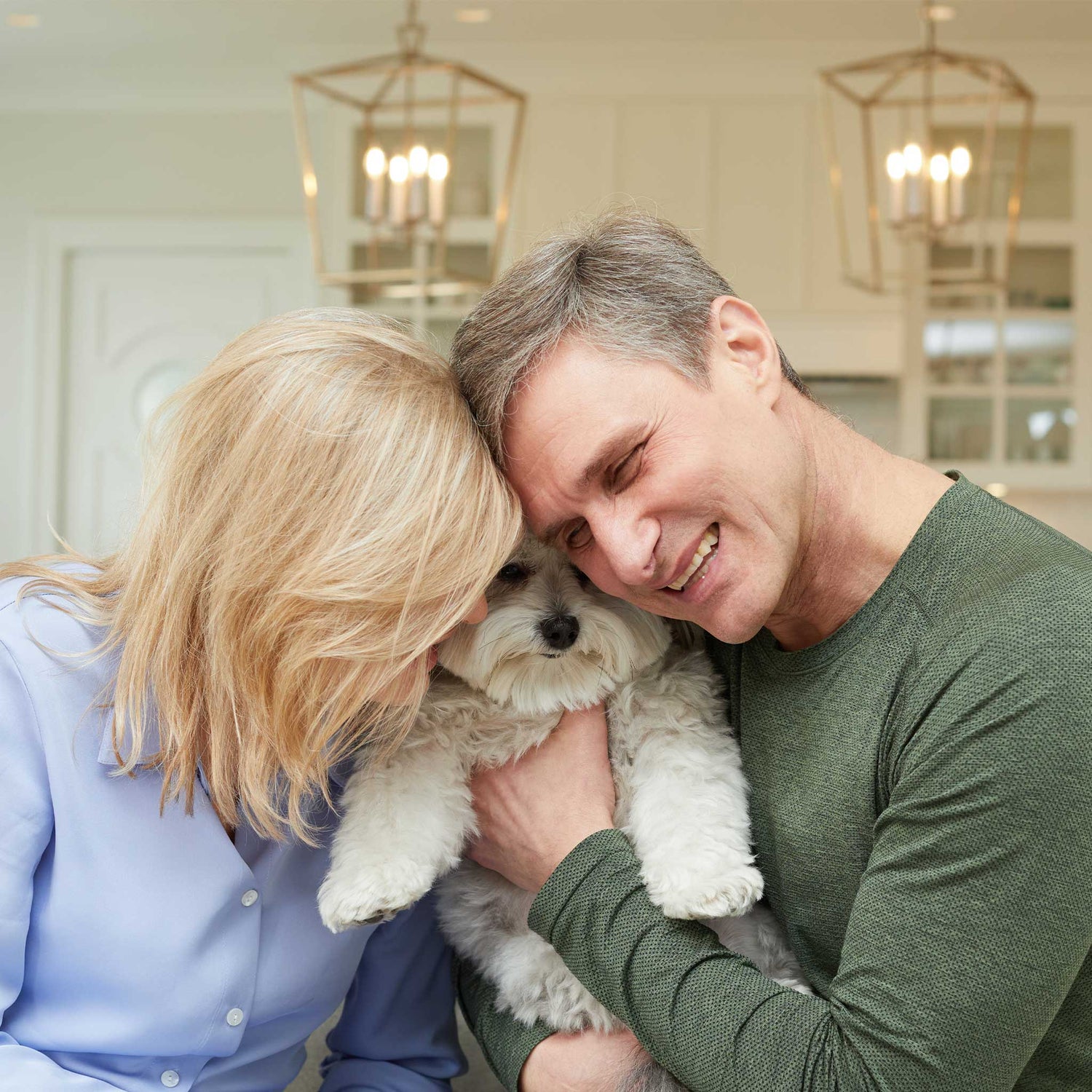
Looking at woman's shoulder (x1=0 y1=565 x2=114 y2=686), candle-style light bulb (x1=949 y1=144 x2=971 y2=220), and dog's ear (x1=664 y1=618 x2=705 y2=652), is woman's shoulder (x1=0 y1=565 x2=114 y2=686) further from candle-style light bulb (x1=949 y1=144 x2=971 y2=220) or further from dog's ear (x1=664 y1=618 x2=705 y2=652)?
candle-style light bulb (x1=949 y1=144 x2=971 y2=220)

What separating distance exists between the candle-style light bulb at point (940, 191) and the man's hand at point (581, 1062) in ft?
8.74

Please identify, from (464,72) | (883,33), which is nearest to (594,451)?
(464,72)

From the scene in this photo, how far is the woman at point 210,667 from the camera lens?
112 cm

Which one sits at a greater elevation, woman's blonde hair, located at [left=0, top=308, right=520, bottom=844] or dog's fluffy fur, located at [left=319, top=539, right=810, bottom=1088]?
woman's blonde hair, located at [left=0, top=308, right=520, bottom=844]

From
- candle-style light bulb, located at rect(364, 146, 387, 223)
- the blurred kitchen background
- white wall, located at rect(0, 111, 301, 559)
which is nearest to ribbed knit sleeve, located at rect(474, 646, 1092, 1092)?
candle-style light bulb, located at rect(364, 146, 387, 223)

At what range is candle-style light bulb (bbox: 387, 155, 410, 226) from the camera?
10.1 ft

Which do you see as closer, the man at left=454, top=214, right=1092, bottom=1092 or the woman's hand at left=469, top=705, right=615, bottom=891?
the man at left=454, top=214, right=1092, bottom=1092

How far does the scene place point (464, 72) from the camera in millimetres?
2783

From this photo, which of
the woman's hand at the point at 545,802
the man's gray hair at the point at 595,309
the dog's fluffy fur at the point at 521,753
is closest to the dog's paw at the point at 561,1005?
the dog's fluffy fur at the point at 521,753

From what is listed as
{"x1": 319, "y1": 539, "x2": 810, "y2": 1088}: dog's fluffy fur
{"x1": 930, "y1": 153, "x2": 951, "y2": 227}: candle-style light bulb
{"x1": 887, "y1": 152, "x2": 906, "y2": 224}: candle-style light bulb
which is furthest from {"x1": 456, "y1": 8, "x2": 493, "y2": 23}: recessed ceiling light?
{"x1": 319, "y1": 539, "x2": 810, "y2": 1088}: dog's fluffy fur

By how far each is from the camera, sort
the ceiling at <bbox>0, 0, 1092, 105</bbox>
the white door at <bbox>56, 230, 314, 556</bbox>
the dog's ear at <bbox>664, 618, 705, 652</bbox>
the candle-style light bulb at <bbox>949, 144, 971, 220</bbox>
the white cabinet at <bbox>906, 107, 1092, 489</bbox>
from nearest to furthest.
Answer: the dog's ear at <bbox>664, 618, 705, 652</bbox>, the candle-style light bulb at <bbox>949, 144, 971, 220</bbox>, the ceiling at <bbox>0, 0, 1092, 105</bbox>, the white cabinet at <bbox>906, 107, 1092, 489</bbox>, the white door at <bbox>56, 230, 314, 556</bbox>

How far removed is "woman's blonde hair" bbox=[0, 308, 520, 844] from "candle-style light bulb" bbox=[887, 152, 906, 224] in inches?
97.9

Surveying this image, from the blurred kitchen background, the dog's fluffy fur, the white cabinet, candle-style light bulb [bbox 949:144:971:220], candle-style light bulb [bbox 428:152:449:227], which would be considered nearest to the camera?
the dog's fluffy fur

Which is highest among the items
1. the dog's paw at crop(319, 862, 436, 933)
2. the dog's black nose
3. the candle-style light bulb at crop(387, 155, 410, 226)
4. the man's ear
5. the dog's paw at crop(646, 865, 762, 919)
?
the candle-style light bulb at crop(387, 155, 410, 226)
